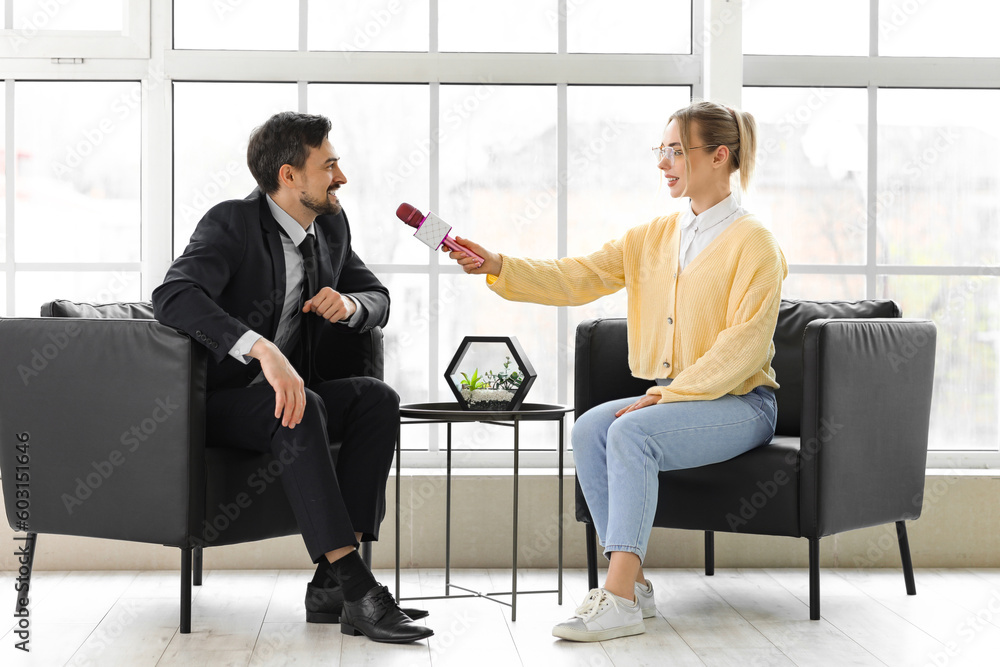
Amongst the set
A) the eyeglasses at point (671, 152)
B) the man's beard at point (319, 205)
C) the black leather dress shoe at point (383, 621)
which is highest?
the eyeglasses at point (671, 152)

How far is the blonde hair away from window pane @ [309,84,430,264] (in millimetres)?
962

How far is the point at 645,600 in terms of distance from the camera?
90.7 inches

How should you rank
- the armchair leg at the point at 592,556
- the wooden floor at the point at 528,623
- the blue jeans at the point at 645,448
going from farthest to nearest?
the armchair leg at the point at 592,556
the blue jeans at the point at 645,448
the wooden floor at the point at 528,623

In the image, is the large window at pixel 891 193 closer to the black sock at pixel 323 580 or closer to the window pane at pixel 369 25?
the window pane at pixel 369 25

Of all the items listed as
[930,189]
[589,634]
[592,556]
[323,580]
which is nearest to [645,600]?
[592,556]

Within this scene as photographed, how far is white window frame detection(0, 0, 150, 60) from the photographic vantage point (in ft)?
9.48

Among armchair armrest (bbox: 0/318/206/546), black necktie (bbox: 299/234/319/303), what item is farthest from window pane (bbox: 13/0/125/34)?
armchair armrest (bbox: 0/318/206/546)

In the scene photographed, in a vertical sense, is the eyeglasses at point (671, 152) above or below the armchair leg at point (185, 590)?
above

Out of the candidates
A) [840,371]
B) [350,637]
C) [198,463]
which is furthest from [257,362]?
[840,371]

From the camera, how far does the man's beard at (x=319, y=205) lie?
7.75ft

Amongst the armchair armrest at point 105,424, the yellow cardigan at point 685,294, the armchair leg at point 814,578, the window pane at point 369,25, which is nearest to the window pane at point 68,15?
the window pane at point 369,25

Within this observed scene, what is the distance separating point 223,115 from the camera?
2977 millimetres

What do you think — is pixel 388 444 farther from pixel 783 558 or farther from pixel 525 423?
pixel 783 558

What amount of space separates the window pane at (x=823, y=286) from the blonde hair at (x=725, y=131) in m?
0.84
